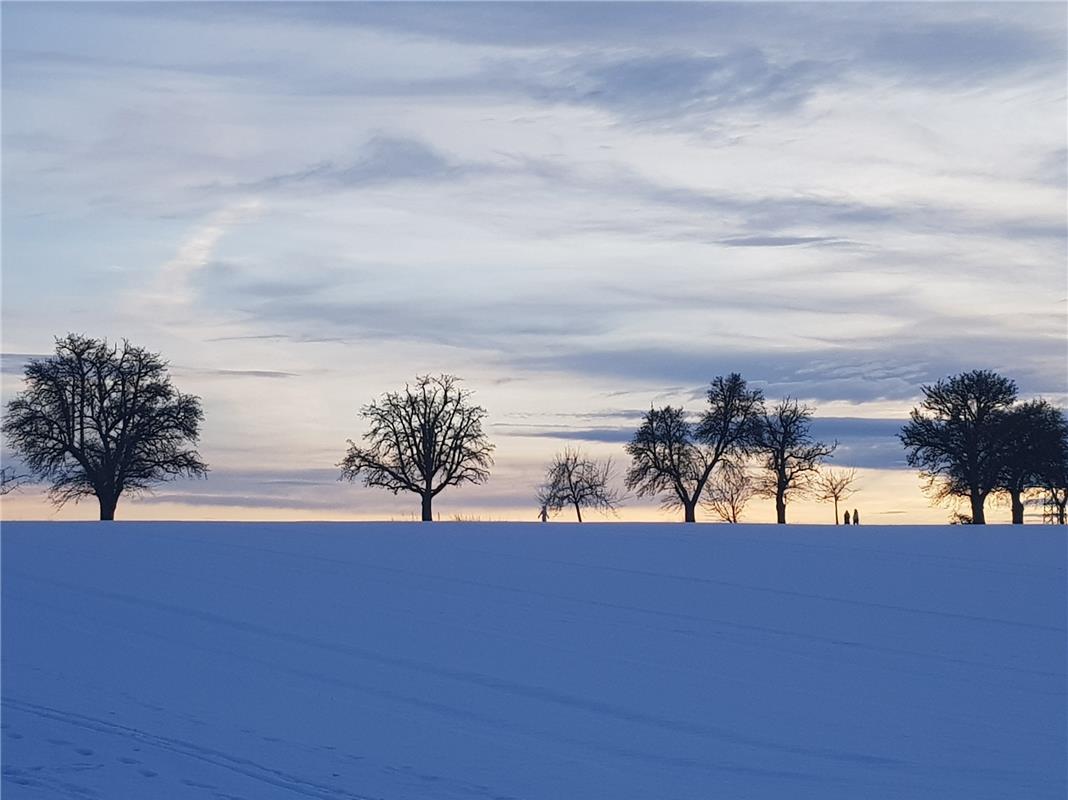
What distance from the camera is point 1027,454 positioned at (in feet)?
194

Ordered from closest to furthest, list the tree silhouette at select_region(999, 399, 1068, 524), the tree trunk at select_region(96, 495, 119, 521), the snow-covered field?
the snow-covered field < the tree trunk at select_region(96, 495, 119, 521) < the tree silhouette at select_region(999, 399, 1068, 524)

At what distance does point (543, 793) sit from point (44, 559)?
1813 centimetres

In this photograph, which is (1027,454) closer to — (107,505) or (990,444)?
(990,444)

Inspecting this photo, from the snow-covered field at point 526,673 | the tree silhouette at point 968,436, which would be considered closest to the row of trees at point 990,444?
the tree silhouette at point 968,436

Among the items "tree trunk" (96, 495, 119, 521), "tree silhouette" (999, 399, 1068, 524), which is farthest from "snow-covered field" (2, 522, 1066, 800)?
"tree silhouette" (999, 399, 1068, 524)

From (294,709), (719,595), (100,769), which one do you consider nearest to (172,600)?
(294,709)

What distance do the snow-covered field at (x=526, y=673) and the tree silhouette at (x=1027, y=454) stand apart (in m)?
30.2

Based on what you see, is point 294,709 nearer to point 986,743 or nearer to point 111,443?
point 986,743

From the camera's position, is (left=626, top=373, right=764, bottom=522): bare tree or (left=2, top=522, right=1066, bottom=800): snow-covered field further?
(left=626, top=373, right=764, bottom=522): bare tree

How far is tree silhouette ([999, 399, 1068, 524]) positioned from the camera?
5909 centimetres

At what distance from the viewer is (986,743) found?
14.4m

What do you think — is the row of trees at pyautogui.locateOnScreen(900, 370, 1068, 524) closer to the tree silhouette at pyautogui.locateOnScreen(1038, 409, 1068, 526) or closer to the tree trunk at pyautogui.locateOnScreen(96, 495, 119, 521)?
the tree silhouette at pyautogui.locateOnScreen(1038, 409, 1068, 526)

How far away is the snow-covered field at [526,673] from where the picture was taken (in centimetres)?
1241

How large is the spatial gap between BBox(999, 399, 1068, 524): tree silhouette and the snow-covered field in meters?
30.2
